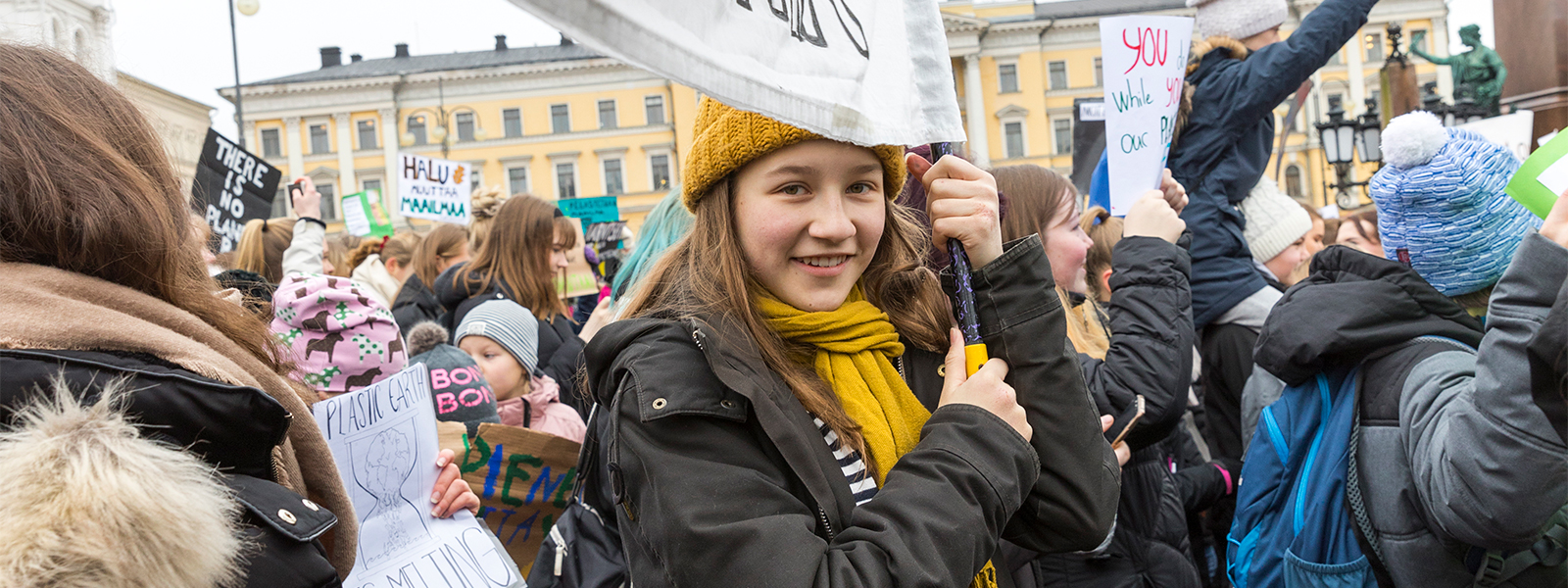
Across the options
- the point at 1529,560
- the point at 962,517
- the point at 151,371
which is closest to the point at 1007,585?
the point at 962,517

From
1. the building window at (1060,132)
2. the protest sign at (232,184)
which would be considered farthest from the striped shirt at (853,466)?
the building window at (1060,132)

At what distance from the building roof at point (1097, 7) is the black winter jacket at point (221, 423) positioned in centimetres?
5282

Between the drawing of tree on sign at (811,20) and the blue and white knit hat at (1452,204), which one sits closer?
the drawing of tree on sign at (811,20)

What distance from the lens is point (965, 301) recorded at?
63.7 inches

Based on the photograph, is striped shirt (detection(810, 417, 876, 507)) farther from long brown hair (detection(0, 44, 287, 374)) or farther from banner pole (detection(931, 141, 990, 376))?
long brown hair (detection(0, 44, 287, 374))

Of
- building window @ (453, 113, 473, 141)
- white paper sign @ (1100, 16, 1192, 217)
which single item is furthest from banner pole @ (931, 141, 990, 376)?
building window @ (453, 113, 473, 141)

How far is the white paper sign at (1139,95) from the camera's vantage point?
2773 millimetres

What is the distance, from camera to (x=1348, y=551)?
6.69 ft

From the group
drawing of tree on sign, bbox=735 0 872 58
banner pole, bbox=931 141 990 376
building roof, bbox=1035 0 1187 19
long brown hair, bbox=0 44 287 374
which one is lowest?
banner pole, bbox=931 141 990 376

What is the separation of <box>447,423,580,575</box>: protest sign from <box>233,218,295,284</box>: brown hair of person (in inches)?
Answer: 85.0

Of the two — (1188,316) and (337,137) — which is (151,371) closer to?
(1188,316)

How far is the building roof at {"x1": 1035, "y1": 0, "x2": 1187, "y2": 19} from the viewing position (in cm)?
5191

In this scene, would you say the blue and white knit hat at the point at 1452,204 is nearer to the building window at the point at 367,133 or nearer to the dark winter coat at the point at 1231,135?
the dark winter coat at the point at 1231,135

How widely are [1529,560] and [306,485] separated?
2072 millimetres
